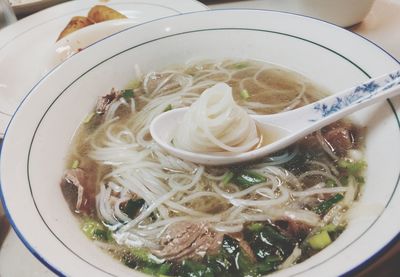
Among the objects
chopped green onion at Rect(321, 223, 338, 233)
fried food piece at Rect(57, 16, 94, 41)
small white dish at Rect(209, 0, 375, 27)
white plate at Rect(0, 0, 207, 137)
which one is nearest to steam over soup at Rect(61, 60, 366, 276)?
chopped green onion at Rect(321, 223, 338, 233)

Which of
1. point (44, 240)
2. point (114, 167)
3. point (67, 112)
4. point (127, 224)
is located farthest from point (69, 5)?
point (44, 240)

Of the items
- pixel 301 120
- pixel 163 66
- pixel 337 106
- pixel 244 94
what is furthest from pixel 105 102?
pixel 337 106

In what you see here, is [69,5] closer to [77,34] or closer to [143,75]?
[77,34]

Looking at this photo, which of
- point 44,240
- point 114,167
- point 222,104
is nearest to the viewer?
point 44,240

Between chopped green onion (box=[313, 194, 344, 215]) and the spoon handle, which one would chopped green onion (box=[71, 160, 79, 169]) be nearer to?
the spoon handle

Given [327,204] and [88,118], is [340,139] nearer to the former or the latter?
[327,204]

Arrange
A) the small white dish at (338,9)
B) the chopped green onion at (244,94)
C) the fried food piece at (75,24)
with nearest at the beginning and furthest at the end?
1. the chopped green onion at (244,94)
2. the small white dish at (338,9)
3. the fried food piece at (75,24)

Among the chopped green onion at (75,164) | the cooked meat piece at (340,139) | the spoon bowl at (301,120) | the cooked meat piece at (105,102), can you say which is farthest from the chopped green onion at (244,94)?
the chopped green onion at (75,164)

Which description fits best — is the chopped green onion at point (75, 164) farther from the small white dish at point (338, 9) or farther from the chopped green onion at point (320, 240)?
the small white dish at point (338, 9)
